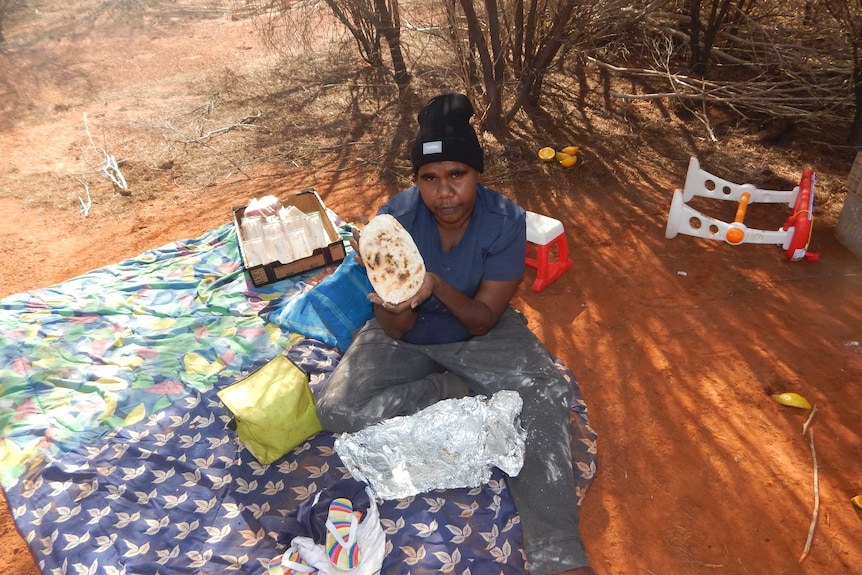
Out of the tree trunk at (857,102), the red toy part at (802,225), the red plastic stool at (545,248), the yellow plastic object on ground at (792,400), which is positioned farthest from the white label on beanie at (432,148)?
the tree trunk at (857,102)

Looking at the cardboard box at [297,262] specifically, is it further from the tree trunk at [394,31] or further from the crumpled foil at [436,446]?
the tree trunk at [394,31]

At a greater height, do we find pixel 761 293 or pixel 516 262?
pixel 516 262

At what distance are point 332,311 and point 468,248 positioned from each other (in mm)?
1066

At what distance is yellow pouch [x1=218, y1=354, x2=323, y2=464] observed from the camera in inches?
84.2

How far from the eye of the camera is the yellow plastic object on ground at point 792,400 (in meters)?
2.36

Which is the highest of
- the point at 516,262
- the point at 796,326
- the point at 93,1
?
the point at 93,1

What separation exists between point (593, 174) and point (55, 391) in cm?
395

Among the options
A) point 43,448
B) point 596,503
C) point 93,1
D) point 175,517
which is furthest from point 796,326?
point 93,1

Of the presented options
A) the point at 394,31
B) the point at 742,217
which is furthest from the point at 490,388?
the point at 394,31

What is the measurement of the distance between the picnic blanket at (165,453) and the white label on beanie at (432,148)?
1.30 metres

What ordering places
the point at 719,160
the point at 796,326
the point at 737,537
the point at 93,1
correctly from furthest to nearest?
the point at 93,1 < the point at 719,160 < the point at 796,326 < the point at 737,537

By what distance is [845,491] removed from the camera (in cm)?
206

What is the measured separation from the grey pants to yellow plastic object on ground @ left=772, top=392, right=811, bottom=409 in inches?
43.3

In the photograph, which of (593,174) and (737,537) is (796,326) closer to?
(737,537)
